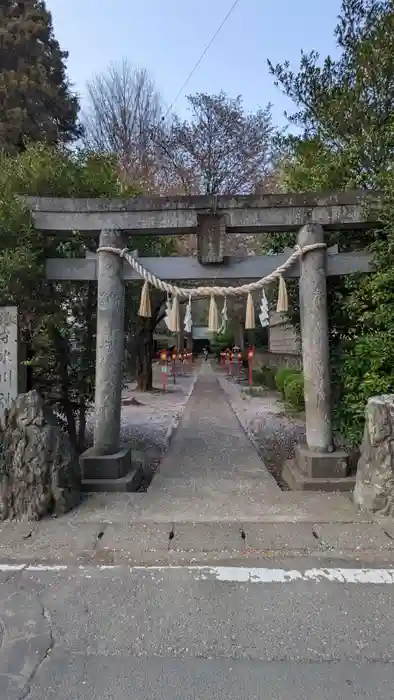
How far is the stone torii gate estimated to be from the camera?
5297 mm

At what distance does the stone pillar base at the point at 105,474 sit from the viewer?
16.7 feet

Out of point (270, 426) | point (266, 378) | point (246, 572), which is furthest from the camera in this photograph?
point (266, 378)

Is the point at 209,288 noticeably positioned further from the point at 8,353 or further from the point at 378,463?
the point at 378,463

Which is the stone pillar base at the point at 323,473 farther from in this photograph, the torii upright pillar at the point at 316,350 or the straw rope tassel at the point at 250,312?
the straw rope tassel at the point at 250,312

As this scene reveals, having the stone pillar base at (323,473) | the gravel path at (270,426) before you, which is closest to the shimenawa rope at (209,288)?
the stone pillar base at (323,473)

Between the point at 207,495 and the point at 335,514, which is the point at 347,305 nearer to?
the point at 335,514

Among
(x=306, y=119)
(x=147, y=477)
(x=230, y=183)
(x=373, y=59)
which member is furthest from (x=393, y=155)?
(x=230, y=183)

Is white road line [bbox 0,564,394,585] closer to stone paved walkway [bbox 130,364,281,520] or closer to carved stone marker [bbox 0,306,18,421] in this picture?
stone paved walkway [bbox 130,364,281,520]

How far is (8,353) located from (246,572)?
3.46m

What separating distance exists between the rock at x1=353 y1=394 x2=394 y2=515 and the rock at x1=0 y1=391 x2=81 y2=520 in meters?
2.90

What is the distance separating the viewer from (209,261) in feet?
17.6

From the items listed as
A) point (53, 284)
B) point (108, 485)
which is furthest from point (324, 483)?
point (53, 284)

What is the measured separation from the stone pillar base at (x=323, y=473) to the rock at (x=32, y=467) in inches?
98.2

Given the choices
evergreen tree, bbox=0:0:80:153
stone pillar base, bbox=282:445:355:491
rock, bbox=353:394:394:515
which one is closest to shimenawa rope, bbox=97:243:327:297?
rock, bbox=353:394:394:515
